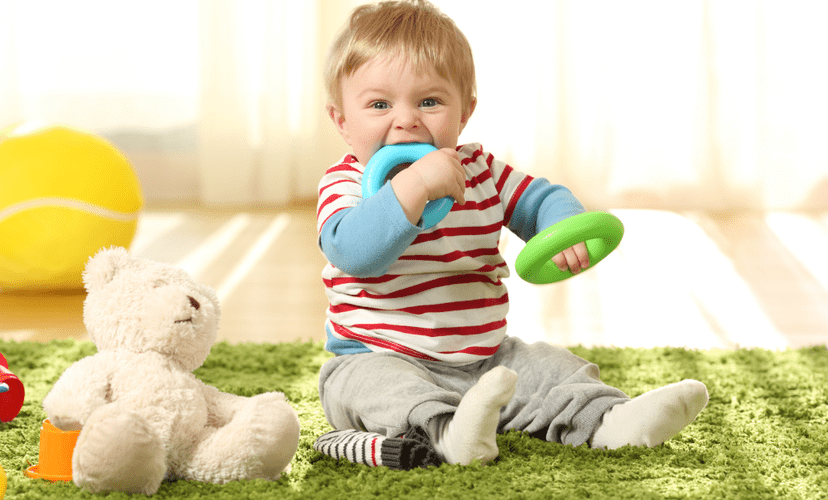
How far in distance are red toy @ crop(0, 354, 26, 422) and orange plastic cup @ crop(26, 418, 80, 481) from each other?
17 cm

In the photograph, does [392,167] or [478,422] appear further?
[392,167]

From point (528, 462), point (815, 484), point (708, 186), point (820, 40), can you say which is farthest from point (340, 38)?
point (820, 40)

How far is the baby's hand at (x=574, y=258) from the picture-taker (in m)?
0.84

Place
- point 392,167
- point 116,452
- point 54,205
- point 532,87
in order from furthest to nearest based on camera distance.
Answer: point 532,87 < point 54,205 < point 392,167 < point 116,452

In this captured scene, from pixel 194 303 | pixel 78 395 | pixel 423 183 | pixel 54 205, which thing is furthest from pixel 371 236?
pixel 54 205

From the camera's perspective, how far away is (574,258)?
840mm

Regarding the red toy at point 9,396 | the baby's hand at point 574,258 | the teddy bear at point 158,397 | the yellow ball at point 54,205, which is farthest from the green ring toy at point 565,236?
the yellow ball at point 54,205

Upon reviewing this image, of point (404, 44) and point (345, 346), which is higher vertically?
point (404, 44)

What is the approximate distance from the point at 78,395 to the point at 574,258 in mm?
470

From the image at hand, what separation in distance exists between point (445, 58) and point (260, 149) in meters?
2.05

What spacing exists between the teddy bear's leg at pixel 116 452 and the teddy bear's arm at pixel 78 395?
1.4 inches

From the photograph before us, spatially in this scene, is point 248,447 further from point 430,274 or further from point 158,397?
point 430,274

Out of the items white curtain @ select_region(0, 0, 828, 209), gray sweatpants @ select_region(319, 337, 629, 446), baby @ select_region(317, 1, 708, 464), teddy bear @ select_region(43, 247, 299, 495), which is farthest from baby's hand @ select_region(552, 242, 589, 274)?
white curtain @ select_region(0, 0, 828, 209)

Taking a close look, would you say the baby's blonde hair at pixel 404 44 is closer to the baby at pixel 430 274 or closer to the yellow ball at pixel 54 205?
the baby at pixel 430 274
